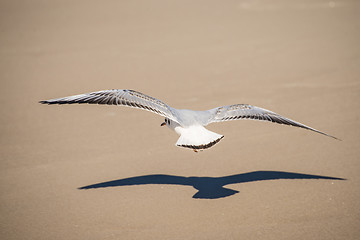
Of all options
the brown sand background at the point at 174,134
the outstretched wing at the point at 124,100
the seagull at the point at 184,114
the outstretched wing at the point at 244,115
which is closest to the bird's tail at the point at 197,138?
the seagull at the point at 184,114

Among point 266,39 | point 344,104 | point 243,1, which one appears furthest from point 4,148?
point 243,1

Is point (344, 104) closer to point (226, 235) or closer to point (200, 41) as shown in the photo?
point (226, 235)

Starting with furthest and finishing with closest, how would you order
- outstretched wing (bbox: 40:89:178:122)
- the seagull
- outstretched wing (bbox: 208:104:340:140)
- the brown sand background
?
outstretched wing (bbox: 208:104:340:140) → outstretched wing (bbox: 40:89:178:122) → the seagull → the brown sand background

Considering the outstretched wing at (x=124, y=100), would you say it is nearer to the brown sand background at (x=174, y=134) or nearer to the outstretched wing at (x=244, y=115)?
the outstretched wing at (x=244, y=115)

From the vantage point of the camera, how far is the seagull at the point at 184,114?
5176 millimetres

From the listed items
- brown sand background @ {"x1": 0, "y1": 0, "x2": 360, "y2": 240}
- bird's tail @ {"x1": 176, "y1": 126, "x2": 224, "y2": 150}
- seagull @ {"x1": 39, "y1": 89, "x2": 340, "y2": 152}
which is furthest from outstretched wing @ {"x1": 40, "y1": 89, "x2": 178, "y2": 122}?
brown sand background @ {"x1": 0, "y1": 0, "x2": 360, "y2": 240}

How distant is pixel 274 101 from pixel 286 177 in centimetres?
301

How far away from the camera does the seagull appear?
204 inches

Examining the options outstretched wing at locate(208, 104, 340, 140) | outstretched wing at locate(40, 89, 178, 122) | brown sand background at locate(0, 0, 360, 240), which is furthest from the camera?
outstretched wing at locate(208, 104, 340, 140)

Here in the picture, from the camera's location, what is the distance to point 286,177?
19.2 ft

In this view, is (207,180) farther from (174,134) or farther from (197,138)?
(174,134)

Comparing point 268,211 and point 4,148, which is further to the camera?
point 4,148

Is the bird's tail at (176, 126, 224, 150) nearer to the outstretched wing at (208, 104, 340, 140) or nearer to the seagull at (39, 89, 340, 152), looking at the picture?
the seagull at (39, 89, 340, 152)

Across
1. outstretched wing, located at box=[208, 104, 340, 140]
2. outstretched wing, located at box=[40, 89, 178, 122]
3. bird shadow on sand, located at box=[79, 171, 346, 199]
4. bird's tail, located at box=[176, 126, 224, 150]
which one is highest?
outstretched wing, located at box=[40, 89, 178, 122]
